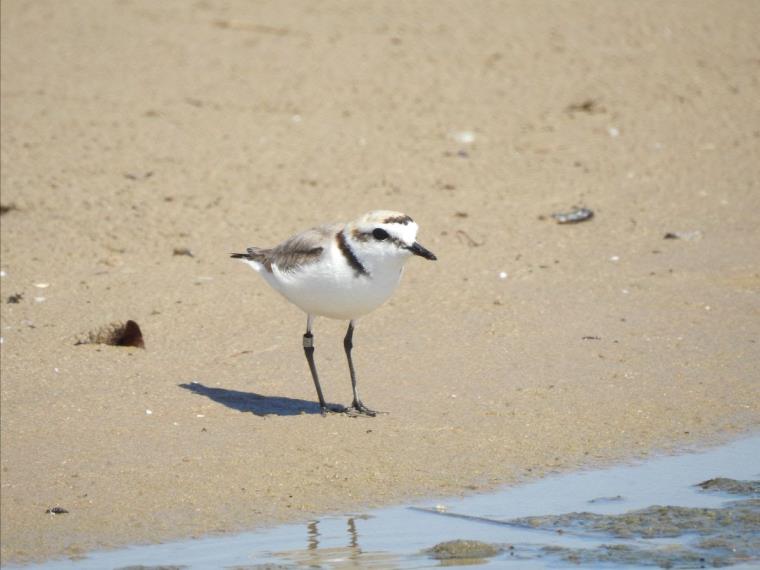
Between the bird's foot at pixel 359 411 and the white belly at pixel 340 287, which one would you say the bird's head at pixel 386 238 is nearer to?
the white belly at pixel 340 287

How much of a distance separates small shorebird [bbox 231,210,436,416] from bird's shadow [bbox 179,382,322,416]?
0.18 meters

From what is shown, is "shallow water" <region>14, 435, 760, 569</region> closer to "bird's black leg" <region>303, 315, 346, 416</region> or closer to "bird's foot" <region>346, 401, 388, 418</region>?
"bird's foot" <region>346, 401, 388, 418</region>

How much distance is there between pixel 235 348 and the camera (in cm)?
842

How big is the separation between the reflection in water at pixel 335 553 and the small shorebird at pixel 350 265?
1376 millimetres

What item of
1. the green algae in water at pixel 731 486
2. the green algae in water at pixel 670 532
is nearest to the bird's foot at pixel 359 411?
the green algae in water at pixel 670 532

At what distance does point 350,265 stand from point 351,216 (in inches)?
146

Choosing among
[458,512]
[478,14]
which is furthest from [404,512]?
[478,14]

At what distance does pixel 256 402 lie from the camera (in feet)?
24.9

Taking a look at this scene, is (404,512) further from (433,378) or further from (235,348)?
(235,348)

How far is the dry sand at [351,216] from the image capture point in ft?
22.5

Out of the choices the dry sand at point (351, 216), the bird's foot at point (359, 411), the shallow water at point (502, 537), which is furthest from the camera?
the bird's foot at point (359, 411)

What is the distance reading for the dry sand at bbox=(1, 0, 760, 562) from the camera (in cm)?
686

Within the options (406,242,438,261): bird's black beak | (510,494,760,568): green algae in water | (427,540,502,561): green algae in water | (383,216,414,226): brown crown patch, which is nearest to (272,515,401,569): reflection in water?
(427,540,502,561): green algae in water

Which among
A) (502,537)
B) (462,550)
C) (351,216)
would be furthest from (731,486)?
(351,216)
